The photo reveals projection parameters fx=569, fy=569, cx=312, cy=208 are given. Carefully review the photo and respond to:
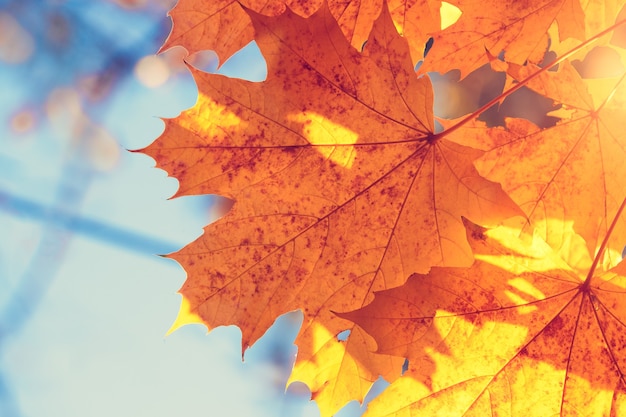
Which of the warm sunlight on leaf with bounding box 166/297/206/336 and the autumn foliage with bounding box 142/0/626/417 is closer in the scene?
the autumn foliage with bounding box 142/0/626/417

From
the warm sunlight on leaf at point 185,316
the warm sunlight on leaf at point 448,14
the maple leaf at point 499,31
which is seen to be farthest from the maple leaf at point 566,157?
the warm sunlight on leaf at point 185,316

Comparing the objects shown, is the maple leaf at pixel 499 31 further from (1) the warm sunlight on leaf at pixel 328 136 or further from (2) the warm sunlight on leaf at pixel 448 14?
(1) the warm sunlight on leaf at pixel 328 136

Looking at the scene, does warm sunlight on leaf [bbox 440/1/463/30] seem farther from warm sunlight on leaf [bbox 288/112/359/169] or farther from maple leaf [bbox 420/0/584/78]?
warm sunlight on leaf [bbox 288/112/359/169]

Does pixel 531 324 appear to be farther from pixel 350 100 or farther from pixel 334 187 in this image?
pixel 350 100

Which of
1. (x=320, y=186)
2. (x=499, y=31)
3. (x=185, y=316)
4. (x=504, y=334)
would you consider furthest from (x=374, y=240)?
(x=499, y=31)

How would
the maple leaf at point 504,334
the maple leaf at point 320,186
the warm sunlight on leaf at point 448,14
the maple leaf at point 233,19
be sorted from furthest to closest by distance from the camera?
the warm sunlight on leaf at point 448,14, the maple leaf at point 233,19, the maple leaf at point 320,186, the maple leaf at point 504,334

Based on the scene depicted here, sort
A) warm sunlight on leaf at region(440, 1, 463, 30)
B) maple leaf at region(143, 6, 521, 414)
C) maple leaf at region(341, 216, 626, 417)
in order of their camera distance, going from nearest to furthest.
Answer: maple leaf at region(341, 216, 626, 417) → maple leaf at region(143, 6, 521, 414) → warm sunlight on leaf at region(440, 1, 463, 30)

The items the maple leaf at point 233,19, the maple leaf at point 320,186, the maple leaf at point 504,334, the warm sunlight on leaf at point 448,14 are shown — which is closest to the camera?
the maple leaf at point 504,334

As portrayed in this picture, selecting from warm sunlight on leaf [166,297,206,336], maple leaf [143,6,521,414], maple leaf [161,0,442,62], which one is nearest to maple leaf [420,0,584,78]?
maple leaf [161,0,442,62]
